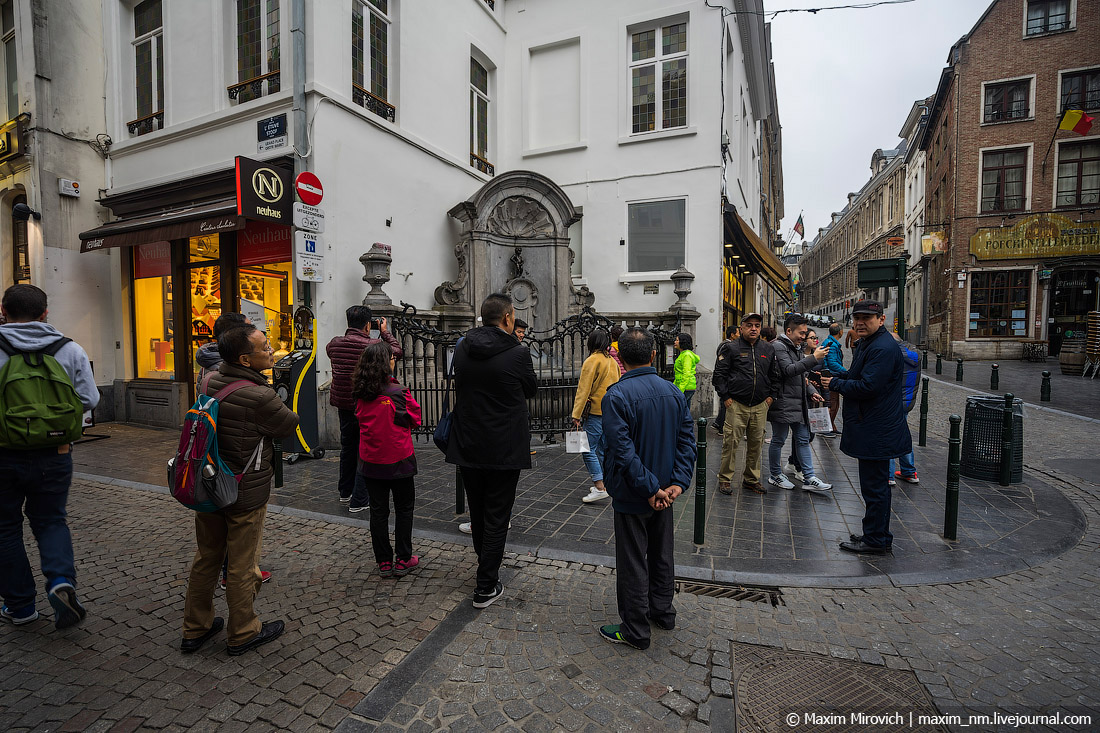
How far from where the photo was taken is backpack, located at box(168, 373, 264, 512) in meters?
2.75

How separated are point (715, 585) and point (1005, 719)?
168 cm

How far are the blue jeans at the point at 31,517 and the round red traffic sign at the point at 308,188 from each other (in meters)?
5.39

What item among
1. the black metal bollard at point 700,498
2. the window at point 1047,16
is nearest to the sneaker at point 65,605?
the black metal bollard at point 700,498

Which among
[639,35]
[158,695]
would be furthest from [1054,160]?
[158,695]

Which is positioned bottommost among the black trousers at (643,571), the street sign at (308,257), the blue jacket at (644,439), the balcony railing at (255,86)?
the black trousers at (643,571)

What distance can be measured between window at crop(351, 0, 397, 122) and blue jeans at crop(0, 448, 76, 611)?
823 centimetres

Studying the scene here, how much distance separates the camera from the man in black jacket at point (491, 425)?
11.6 ft

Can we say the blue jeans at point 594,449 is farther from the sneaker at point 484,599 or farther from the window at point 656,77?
the window at point 656,77

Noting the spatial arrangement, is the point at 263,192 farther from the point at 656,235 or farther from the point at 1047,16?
the point at 1047,16

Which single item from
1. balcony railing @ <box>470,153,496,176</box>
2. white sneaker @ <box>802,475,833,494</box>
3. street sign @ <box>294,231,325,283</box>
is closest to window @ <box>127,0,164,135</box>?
street sign @ <box>294,231,325,283</box>

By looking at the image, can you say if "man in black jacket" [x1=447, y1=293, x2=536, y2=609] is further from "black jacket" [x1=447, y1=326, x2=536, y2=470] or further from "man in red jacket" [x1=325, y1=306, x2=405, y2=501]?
"man in red jacket" [x1=325, y1=306, x2=405, y2=501]

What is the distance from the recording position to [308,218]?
25.8ft

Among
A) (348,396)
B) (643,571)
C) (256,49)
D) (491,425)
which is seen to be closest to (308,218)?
(348,396)

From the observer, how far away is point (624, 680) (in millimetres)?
2777
